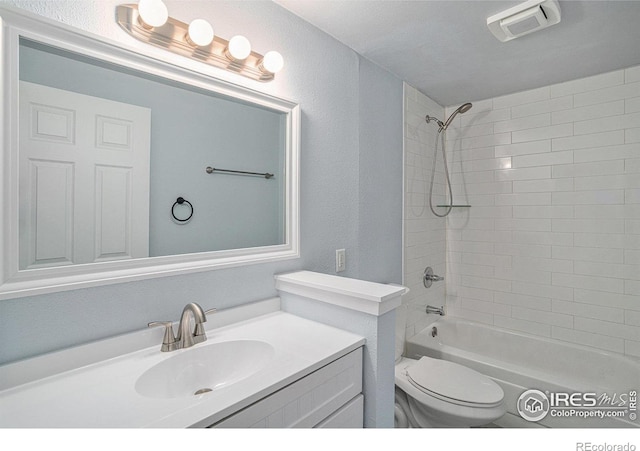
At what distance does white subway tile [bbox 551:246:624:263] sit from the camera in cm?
204

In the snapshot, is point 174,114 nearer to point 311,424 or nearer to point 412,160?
point 311,424

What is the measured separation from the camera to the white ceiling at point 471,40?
1.43 metres

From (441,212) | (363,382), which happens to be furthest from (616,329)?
(363,382)

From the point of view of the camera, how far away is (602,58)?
6.14 ft

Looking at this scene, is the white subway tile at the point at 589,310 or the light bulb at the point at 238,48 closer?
→ the light bulb at the point at 238,48

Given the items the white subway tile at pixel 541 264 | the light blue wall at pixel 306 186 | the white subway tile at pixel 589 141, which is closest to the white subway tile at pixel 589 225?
the white subway tile at pixel 541 264

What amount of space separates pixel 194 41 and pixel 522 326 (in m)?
2.75

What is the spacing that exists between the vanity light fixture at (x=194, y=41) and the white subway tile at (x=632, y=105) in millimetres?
2235

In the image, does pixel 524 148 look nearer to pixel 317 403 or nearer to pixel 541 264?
pixel 541 264

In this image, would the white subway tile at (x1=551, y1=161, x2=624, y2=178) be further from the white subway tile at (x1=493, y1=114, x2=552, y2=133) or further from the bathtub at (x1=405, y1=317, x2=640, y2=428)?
the bathtub at (x1=405, y1=317, x2=640, y2=428)

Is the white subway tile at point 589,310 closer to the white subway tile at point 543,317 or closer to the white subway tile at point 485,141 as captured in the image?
the white subway tile at point 543,317

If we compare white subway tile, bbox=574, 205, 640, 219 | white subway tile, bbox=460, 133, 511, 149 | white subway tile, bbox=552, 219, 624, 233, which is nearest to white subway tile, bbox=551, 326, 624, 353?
white subway tile, bbox=552, 219, 624, 233

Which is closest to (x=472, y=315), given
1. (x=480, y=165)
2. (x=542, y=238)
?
(x=542, y=238)

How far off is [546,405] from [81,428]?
7.25 ft
